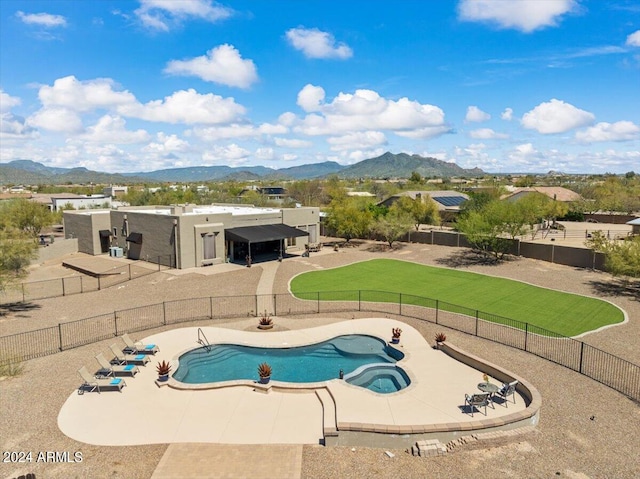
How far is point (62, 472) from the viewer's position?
38.3 feet

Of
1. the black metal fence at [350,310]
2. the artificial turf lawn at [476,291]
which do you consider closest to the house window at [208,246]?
the artificial turf lawn at [476,291]

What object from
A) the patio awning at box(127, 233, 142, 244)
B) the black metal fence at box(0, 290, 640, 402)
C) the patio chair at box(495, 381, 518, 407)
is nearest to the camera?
the patio chair at box(495, 381, 518, 407)

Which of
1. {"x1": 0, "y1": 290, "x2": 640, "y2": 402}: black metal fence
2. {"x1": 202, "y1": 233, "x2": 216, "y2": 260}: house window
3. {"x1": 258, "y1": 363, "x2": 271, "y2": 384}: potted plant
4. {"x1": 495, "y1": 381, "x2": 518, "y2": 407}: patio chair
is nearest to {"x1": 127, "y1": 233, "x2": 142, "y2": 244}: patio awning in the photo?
{"x1": 202, "y1": 233, "x2": 216, "y2": 260}: house window

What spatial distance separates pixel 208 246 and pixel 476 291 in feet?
78.1

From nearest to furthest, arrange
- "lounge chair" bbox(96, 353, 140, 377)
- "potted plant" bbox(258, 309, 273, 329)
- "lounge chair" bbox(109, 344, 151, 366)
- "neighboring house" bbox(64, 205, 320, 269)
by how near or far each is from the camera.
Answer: "lounge chair" bbox(96, 353, 140, 377) < "lounge chair" bbox(109, 344, 151, 366) < "potted plant" bbox(258, 309, 273, 329) < "neighboring house" bbox(64, 205, 320, 269)

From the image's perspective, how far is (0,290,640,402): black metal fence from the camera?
18391 millimetres

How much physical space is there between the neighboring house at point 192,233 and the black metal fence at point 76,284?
1.91 m

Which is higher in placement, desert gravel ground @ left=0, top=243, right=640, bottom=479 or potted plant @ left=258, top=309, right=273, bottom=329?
potted plant @ left=258, top=309, right=273, bottom=329

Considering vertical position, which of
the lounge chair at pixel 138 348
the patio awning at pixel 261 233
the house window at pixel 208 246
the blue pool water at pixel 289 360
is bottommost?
the blue pool water at pixel 289 360

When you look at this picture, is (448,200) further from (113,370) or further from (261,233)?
(113,370)

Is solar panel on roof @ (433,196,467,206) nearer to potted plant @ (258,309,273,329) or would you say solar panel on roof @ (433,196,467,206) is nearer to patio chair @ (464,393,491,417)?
potted plant @ (258,309,273,329)

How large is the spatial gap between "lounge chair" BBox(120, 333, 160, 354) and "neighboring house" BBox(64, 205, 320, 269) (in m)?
19.4

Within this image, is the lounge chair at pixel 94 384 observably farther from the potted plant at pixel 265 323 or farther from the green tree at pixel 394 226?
the green tree at pixel 394 226

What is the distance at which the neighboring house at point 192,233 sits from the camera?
1566 inches
